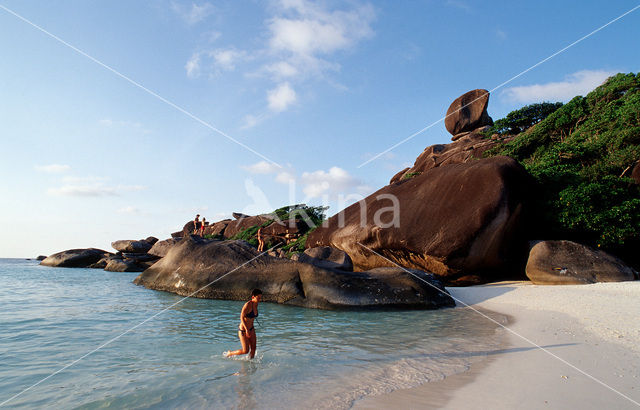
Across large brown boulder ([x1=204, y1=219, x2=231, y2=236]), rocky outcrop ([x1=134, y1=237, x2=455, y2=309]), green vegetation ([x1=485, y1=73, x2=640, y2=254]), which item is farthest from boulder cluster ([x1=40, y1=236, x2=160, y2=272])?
green vegetation ([x1=485, y1=73, x2=640, y2=254])

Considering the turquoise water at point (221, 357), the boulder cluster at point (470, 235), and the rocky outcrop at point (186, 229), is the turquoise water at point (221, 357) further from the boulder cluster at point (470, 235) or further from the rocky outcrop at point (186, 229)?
the rocky outcrop at point (186, 229)

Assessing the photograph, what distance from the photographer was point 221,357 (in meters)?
4.58

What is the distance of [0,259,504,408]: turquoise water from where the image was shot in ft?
11.1

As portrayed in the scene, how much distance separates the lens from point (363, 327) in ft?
20.8

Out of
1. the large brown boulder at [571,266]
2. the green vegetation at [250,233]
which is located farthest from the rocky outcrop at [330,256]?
the green vegetation at [250,233]

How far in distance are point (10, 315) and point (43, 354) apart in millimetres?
3928

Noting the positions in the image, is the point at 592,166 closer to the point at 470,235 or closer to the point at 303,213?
the point at 470,235

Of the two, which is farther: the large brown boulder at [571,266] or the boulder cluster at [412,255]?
the large brown boulder at [571,266]

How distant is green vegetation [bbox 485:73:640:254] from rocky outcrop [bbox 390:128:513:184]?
626 cm

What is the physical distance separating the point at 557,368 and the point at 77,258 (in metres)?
34.6

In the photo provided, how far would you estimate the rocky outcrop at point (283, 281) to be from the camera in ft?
27.5

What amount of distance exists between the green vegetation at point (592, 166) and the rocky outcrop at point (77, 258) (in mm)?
32457

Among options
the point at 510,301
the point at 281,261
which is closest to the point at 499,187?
the point at 510,301

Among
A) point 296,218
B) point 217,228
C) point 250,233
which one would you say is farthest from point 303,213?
point 217,228
